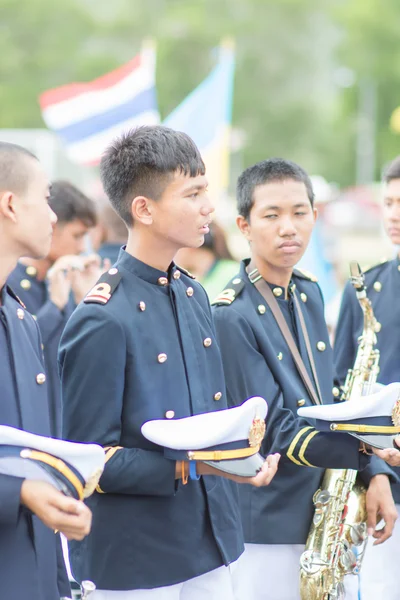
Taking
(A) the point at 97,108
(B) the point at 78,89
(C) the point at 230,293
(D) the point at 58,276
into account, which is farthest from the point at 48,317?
(B) the point at 78,89

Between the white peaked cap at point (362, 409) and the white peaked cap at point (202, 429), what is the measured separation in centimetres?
49

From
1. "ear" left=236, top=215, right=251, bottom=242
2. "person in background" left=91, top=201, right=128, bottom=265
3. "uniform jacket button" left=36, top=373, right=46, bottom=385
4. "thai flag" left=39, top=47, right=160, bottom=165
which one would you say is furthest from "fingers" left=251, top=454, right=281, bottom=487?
"thai flag" left=39, top=47, right=160, bottom=165

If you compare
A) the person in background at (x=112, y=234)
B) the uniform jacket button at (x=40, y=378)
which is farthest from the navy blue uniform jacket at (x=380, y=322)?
the person in background at (x=112, y=234)

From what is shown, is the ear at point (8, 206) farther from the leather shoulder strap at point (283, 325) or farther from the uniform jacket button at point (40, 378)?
the leather shoulder strap at point (283, 325)

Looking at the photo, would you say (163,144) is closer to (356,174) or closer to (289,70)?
(356,174)

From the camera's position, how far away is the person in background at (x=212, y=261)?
23.7 ft

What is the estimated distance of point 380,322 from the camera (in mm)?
4746

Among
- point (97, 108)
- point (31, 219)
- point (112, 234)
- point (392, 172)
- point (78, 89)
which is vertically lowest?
point (31, 219)

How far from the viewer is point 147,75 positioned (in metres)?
11.8

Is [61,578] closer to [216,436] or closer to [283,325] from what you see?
[216,436]

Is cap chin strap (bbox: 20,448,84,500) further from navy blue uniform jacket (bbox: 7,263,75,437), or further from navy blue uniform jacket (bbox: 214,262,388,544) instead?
navy blue uniform jacket (bbox: 7,263,75,437)

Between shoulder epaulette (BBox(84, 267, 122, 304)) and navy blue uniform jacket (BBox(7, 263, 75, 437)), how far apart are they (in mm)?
2234

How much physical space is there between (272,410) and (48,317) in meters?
2.12

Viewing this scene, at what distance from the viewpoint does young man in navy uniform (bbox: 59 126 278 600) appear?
3139mm
